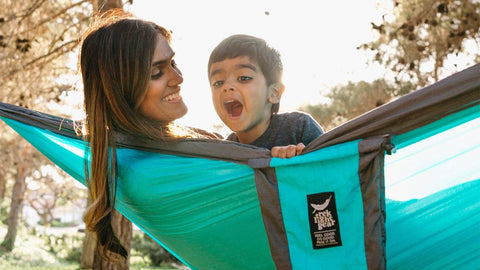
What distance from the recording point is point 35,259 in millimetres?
12875

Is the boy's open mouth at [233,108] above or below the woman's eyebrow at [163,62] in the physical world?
below

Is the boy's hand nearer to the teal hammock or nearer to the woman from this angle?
the teal hammock

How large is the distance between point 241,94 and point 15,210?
640 inches

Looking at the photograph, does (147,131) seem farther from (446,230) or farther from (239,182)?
(446,230)

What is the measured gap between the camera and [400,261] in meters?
1.76

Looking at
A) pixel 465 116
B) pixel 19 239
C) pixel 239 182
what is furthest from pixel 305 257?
pixel 19 239

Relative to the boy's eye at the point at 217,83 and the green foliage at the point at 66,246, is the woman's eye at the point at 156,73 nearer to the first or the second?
the boy's eye at the point at 217,83

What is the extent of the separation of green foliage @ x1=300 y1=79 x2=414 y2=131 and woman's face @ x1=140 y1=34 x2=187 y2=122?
614 cm

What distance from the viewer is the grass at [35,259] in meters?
10.8

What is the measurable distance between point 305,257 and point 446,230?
1.60 feet

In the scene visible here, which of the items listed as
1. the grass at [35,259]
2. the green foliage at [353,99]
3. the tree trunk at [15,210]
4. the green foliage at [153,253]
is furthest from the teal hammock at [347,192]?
the tree trunk at [15,210]

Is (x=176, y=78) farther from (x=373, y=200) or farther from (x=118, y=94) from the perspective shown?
(x=373, y=200)

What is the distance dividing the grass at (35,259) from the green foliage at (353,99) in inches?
192

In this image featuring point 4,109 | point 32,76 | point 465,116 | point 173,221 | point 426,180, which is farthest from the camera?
point 32,76
